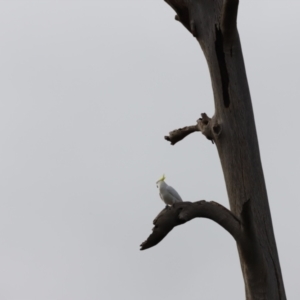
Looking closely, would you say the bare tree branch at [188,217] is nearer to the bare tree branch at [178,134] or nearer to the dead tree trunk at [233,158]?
the dead tree trunk at [233,158]

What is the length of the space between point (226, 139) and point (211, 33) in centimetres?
68

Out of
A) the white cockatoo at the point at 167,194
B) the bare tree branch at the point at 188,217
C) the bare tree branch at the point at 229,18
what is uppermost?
the bare tree branch at the point at 229,18

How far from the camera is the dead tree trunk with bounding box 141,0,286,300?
15.8 ft

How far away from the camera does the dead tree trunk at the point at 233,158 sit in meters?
4.80

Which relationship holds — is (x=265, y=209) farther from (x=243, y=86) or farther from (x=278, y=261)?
(x=243, y=86)

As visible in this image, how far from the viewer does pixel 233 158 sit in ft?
16.5

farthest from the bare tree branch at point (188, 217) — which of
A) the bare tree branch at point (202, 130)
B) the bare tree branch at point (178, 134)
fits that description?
the bare tree branch at point (178, 134)

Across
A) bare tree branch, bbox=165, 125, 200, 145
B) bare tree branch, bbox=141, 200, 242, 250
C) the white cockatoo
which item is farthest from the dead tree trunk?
the white cockatoo

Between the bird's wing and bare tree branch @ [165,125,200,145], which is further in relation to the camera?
the bird's wing

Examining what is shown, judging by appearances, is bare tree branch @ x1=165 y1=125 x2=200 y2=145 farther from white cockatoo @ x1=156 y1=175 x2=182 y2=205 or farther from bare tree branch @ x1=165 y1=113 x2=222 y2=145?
→ white cockatoo @ x1=156 y1=175 x2=182 y2=205

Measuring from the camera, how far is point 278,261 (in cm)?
493

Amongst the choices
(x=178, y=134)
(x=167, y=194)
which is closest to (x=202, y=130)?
(x=178, y=134)

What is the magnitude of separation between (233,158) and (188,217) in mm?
512

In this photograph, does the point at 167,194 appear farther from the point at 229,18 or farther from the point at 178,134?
the point at 229,18
